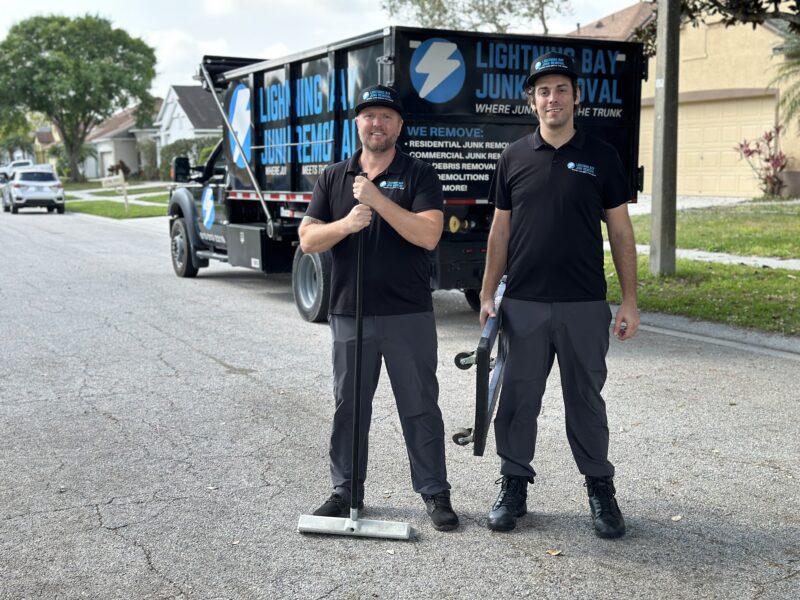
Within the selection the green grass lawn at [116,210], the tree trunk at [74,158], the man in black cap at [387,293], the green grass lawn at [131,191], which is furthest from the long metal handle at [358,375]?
the tree trunk at [74,158]

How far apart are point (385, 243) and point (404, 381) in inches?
24.4

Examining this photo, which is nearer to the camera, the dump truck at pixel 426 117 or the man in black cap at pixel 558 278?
the man in black cap at pixel 558 278

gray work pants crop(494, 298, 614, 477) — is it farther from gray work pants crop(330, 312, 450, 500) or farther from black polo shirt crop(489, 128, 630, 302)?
gray work pants crop(330, 312, 450, 500)

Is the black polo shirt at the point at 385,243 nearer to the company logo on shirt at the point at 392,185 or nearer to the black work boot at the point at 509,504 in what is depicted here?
the company logo on shirt at the point at 392,185

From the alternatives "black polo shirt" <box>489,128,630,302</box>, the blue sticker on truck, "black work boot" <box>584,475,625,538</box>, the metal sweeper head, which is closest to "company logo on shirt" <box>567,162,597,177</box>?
"black polo shirt" <box>489,128,630,302</box>

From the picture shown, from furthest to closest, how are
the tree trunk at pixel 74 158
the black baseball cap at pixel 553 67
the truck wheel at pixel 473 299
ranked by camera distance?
the tree trunk at pixel 74 158 → the truck wheel at pixel 473 299 → the black baseball cap at pixel 553 67

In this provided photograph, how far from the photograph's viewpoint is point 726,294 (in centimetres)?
1020

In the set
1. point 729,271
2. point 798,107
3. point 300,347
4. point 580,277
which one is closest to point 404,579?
point 580,277

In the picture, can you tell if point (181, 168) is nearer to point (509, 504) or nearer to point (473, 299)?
point (473, 299)

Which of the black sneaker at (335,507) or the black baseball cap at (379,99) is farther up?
the black baseball cap at (379,99)

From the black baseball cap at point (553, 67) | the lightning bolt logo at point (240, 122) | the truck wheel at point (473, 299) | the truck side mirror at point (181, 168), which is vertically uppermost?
the lightning bolt logo at point (240, 122)

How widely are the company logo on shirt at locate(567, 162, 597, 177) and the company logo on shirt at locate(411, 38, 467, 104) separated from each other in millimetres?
4600

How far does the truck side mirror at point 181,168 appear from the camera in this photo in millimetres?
13133

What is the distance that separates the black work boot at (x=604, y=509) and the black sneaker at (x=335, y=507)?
3.39 feet
